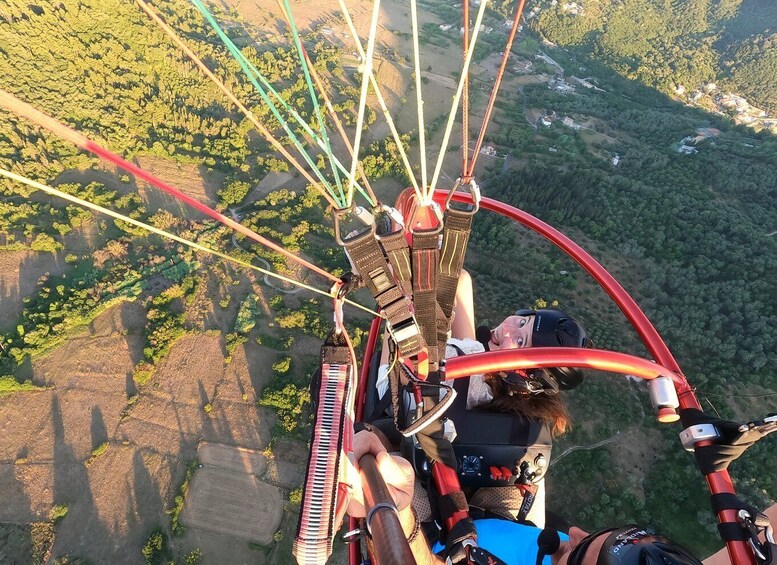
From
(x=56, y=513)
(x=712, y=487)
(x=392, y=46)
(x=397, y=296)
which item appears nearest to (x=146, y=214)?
(x=56, y=513)

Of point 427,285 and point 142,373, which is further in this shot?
point 142,373

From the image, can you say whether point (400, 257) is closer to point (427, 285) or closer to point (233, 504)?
point (427, 285)

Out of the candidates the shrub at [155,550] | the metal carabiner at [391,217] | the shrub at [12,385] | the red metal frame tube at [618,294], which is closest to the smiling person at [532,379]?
the red metal frame tube at [618,294]

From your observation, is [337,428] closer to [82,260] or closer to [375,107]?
[82,260]

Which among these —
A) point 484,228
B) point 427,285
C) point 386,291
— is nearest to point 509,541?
point 427,285

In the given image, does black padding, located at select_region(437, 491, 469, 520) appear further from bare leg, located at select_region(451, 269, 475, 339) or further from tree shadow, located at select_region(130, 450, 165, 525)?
tree shadow, located at select_region(130, 450, 165, 525)
